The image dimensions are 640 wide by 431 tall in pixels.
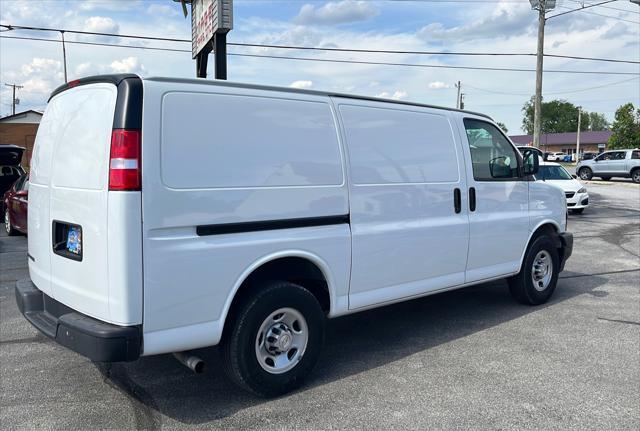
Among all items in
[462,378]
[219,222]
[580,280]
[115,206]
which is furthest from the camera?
[580,280]

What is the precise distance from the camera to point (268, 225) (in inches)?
148

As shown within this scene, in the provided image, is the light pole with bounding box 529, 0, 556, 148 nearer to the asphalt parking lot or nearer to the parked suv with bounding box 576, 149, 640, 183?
the parked suv with bounding box 576, 149, 640, 183

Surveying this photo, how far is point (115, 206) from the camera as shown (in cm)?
315

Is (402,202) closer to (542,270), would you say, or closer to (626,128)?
(542,270)

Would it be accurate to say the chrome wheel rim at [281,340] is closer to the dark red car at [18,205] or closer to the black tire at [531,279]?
the black tire at [531,279]

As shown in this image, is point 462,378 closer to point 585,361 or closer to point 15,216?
point 585,361

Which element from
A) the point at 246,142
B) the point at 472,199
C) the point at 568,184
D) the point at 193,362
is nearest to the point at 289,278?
the point at 193,362

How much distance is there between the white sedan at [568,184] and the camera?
15.9 meters

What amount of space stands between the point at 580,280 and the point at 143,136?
21.7ft

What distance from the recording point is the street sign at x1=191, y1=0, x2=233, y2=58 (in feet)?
28.9

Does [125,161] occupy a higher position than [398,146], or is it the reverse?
[398,146]

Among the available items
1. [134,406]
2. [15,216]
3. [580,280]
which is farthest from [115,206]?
[15,216]

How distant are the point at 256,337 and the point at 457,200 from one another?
7.84 feet

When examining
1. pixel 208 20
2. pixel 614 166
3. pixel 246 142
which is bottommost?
pixel 614 166
